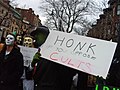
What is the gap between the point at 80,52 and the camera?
3623 millimetres

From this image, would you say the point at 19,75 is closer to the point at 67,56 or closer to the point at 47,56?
the point at 47,56

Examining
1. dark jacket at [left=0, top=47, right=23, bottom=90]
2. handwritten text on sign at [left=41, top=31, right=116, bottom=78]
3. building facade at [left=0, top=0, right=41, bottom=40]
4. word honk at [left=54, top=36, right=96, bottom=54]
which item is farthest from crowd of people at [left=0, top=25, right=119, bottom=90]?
building facade at [left=0, top=0, right=41, bottom=40]

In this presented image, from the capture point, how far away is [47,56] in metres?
3.80

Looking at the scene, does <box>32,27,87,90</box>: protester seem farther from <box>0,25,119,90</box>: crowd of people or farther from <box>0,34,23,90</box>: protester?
<box>0,34,23,90</box>: protester

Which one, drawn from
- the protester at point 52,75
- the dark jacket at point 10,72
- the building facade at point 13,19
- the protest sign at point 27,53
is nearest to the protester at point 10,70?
the dark jacket at point 10,72

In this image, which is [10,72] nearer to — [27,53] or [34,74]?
[34,74]

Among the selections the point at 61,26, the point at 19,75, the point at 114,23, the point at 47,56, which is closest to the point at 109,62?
the point at 47,56

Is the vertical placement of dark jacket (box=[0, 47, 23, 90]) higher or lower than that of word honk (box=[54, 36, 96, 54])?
lower

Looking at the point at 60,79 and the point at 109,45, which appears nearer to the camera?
the point at 109,45

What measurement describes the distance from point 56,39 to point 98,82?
1044 millimetres

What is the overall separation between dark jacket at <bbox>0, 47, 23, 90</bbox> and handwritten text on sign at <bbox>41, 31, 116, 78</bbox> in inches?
17.9

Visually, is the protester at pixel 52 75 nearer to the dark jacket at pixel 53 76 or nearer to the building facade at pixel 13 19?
the dark jacket at pixel 53 76

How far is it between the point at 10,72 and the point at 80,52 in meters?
1.06

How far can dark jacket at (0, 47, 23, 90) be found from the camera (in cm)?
405
